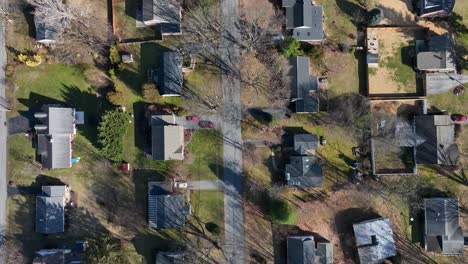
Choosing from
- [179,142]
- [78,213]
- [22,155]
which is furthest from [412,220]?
[22,155]

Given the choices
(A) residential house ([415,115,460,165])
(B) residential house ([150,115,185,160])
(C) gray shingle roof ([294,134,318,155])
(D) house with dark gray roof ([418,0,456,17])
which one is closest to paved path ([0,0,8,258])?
(B) residential house ([150,115,185,160])

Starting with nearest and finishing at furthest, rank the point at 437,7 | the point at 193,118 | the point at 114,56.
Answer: the point at 437,7 < the point at 114,56 < the point at 193,118

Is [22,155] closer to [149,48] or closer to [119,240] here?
[119,240]

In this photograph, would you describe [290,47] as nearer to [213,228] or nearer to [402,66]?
[402,66]

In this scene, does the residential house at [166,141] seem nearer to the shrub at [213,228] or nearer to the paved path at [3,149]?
the shrub at [213,228]

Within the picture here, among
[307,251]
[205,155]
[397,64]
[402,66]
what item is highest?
[397,64]

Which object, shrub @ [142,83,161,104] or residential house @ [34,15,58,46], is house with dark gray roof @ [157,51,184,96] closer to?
shrub @ [142,83,161,104]

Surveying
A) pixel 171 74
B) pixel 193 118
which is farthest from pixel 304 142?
pixel 171 74
